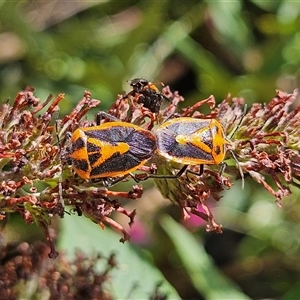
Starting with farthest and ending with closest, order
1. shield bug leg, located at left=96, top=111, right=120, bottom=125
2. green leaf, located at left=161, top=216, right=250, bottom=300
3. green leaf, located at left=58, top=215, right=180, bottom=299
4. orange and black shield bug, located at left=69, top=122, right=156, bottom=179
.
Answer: green leaf, located at left=161, top=216, right=250, bottom=300 < green leaf, located at left=58, top=215, right=180, bottom=299 < shield bug leg, located at left=96, top=111, right=120, bottom=125 < orange and black shield bug, located at left=69, top=122, right=156, bottom=179

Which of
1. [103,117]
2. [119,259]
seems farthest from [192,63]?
[103,117]

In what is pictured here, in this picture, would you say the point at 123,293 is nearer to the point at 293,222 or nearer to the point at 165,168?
the point at 165,168

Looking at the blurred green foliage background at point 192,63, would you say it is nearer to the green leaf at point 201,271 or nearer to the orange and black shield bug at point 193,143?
the green leaf at point 201,271

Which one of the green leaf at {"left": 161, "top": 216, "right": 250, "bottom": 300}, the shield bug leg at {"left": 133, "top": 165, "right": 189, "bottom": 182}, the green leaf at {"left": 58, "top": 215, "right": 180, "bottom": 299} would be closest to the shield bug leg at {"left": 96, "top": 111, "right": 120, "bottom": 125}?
the shield bug leg at {"left": 133, "top": 165, "right": 189, "bottom": 182}

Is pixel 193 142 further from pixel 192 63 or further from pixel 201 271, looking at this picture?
pixel 192 63

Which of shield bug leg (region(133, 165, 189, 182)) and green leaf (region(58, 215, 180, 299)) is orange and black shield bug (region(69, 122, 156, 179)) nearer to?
shield bug leg (region(133, 165, 189, 182))

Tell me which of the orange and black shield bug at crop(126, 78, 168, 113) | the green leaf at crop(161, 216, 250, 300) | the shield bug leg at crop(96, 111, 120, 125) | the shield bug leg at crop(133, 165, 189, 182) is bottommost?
the green leaf at crop(161, 216, 250, 300)
